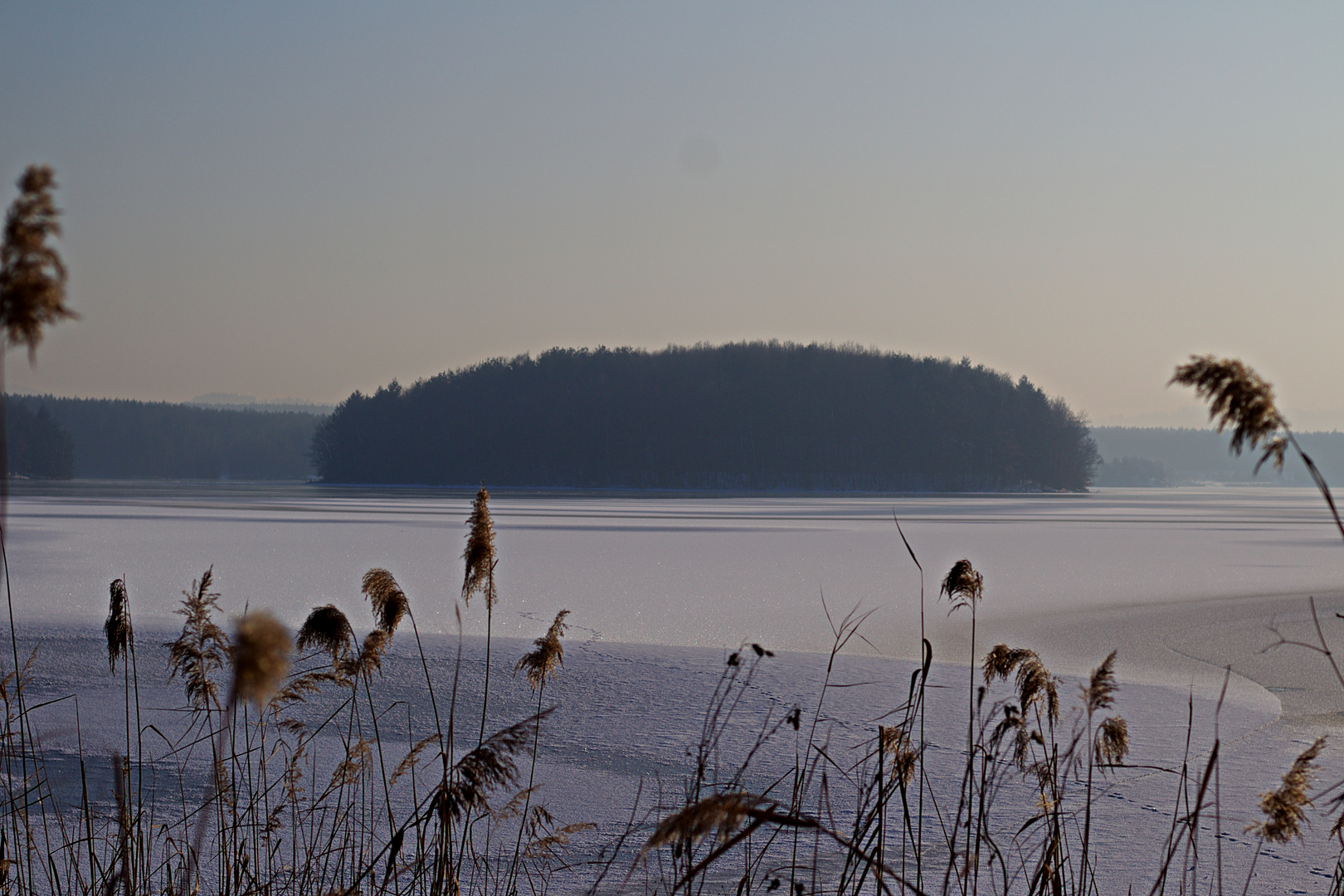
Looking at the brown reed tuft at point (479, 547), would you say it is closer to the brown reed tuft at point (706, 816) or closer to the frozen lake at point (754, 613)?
the frozen lake at point (754, 613)

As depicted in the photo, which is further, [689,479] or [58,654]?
[689,479]

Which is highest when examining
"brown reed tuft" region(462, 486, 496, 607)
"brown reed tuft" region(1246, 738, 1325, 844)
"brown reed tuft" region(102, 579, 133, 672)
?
"brown reed tuft" region(462, 486, 496, 607)

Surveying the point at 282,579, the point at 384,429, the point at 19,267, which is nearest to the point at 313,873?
the point at 19,267

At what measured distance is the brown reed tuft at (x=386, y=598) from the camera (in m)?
2.52

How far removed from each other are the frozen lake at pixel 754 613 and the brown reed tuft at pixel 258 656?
1.68m

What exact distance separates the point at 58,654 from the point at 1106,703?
7.41m

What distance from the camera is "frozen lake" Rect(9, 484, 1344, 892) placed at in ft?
17.2

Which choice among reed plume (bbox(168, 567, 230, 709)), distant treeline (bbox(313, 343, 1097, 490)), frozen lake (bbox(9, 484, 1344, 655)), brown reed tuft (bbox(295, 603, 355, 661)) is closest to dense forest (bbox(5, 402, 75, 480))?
distant treeline (bbox(313, 343, 1097, 490))

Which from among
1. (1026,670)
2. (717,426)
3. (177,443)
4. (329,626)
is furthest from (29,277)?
(177,443)

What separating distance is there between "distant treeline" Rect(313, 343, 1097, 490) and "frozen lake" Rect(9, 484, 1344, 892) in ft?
292

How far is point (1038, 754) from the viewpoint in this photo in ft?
17.2

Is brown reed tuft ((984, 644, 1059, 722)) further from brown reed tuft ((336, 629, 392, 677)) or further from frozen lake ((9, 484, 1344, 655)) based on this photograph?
frozen lake ((9, 484, 1344, 655))

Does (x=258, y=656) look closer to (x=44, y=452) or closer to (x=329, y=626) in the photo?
(x=329, y=626)

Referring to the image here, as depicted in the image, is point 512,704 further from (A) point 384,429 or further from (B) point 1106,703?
(A) point 384,429
